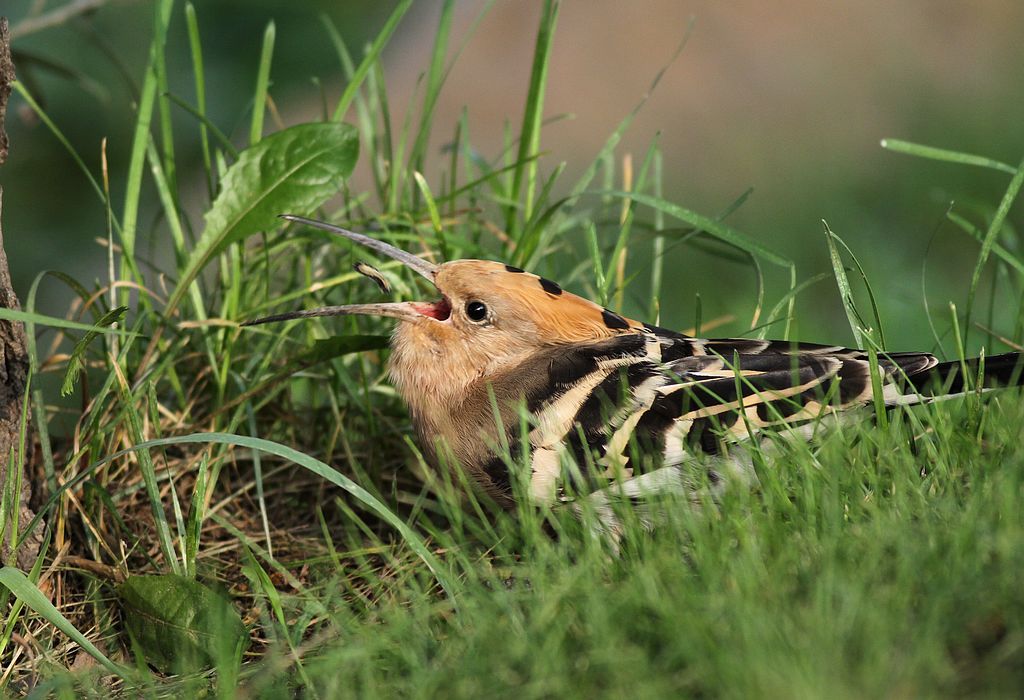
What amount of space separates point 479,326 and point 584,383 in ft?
1.15

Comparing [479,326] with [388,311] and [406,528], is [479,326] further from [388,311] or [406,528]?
[406,528]

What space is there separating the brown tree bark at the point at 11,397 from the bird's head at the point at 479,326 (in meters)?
0.60

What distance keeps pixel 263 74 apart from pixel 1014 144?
4.30 metres

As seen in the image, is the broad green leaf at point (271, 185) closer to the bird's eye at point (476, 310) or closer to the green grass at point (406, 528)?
the green grass at point (406, 528)

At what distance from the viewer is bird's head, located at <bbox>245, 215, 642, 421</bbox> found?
254cm

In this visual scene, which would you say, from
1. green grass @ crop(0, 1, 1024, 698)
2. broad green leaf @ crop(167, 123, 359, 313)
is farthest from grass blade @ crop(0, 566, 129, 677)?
broad green leaf @ crop(167, 123, 359, 313)

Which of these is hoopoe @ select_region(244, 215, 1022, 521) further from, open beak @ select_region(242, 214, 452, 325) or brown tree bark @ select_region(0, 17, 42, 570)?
brown tree bark @ select_region(0, 17, 42, 570)

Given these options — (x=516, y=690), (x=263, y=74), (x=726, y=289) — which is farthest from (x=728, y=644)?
(x=726, y=289)

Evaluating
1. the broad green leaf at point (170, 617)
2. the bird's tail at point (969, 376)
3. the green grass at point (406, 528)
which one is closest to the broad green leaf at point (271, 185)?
the green grass at point (406, 528)

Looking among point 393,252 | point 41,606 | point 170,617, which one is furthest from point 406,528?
point 393,252

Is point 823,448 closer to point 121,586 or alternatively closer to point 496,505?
point 496,505

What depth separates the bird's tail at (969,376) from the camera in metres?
2.12

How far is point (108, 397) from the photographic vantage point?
8.70 ft

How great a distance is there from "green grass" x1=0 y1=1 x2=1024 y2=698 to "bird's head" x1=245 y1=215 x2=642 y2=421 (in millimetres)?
98
